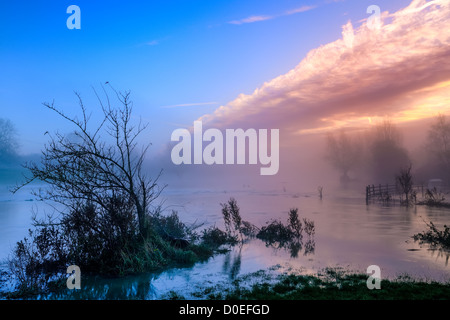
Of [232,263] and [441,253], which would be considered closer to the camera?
[232,263]

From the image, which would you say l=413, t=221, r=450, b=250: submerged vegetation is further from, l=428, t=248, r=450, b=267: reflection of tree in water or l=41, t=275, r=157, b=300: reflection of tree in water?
l=41, t=275, r=157, b=300: reflection of tree in water

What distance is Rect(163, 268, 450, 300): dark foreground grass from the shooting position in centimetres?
827

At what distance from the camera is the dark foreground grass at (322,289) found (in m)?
8.27

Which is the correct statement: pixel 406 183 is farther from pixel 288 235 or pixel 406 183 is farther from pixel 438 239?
pixel 288 235

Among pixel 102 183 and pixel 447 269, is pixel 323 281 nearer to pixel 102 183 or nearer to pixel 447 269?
pixel 447 269

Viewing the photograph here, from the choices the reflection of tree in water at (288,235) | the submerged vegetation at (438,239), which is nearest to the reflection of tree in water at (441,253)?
the submerged vegetation at (438,239)

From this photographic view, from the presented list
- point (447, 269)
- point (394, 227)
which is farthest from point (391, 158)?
point (447, 269)

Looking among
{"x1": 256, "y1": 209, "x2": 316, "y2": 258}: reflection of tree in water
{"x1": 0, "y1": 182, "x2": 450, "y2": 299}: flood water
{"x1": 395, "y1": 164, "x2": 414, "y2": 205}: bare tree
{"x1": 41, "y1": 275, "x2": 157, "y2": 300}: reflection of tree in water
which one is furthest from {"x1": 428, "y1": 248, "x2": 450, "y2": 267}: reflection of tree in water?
{"x1": 395, "y1": 164, "x2": 414, "y2": 205}: bare tree

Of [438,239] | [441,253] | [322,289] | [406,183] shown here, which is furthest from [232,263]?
[406,183]

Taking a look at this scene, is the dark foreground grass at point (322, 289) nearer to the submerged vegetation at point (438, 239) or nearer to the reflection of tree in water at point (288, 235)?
the reflection of tree in water at point (288, 235)

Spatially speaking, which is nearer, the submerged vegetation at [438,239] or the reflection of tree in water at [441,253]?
the reflection of tree in water at [441,253]

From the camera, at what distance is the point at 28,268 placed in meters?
10.9

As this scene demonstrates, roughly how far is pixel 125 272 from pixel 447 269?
10.4 m

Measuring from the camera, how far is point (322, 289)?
352 inches
